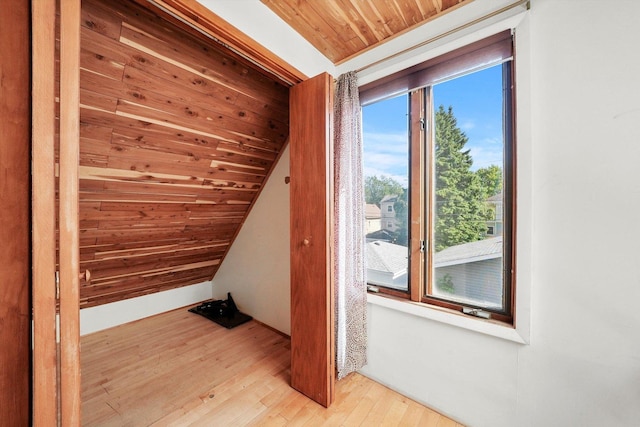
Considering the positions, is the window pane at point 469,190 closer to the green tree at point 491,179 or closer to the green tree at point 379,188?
the green tree at point 491,179

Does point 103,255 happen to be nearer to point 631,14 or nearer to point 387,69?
point 387,69

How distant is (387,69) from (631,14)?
3.44ft

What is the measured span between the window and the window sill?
65 mm

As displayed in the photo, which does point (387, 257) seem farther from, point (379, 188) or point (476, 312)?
point (476, 312)

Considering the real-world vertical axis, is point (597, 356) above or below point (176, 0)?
below

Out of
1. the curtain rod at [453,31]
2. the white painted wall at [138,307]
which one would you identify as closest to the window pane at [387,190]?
the curtain rod at [453,31]

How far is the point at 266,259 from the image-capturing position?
2625 mm

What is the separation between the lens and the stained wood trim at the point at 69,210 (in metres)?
0.64

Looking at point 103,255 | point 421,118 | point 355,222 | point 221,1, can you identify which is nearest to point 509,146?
point 421,118

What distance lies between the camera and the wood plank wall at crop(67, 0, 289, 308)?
1281 millimetres

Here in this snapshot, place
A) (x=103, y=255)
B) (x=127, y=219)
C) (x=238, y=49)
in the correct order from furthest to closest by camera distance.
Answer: (x=103, y=255) < (x=127, y=219) < (x=238, y=49)

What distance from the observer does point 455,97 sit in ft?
4.97

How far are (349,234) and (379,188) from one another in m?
0.44

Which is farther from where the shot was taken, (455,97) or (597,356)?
(455,97)
